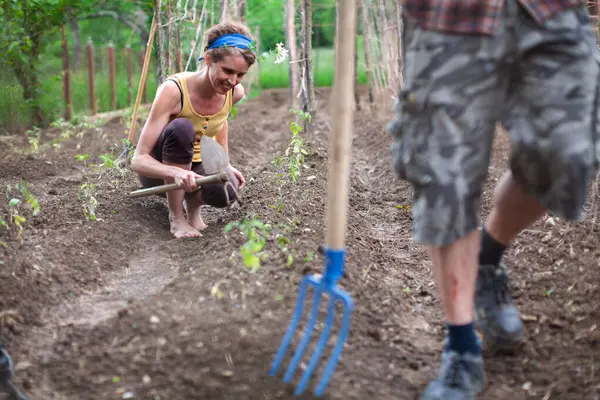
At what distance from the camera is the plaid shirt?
1.75 metres

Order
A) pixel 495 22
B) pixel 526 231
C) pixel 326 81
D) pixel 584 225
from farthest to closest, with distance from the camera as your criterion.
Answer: pixel 326 81 → pixel 526 231 → pixel 584 225 → pixel 495 22

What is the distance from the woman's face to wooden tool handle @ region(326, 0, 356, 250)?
56.9 inches

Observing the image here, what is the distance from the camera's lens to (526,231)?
3.42 m

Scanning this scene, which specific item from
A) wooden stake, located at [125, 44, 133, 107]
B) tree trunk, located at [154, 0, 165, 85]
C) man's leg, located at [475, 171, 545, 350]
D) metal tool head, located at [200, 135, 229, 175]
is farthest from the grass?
man's leg, located at [475, 171, 545, 350]

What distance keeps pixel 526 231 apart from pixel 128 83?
8097 millimetres

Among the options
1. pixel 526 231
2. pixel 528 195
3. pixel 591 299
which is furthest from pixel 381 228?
pixel 528 195

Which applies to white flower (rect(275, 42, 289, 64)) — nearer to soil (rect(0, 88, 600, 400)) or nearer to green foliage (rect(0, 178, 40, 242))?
soil (rect(0, 88, 600, 400))

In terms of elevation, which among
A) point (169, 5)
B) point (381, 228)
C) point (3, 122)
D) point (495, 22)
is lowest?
point (381, 228)

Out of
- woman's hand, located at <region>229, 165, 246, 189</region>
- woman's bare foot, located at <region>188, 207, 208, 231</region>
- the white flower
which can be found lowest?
woman's bare foot, located at <region>188, 207, 208, 231</region>

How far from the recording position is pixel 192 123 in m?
3.62

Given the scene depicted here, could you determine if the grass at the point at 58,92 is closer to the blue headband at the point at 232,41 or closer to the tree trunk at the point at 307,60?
the tree trunk at the point at 307,60

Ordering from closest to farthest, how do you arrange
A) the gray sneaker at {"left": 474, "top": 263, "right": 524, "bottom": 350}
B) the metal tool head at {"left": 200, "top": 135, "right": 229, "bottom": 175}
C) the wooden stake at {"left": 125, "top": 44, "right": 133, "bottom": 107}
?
the gray sneaker at {"left": 474, "top": 263, "right": 524, "bottom": 350}
the metal tool head at {"left": 200, "top": 135, "right": 229, "bottom": 175}
the wooden stake at {"left": 125, "top": 44, "right": 133, "bottom": 107}

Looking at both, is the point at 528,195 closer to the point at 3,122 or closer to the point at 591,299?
the point at 591,299

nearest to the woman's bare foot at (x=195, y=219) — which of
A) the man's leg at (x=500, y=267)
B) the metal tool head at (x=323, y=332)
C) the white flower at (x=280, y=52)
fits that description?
the white flower at (x=280, y=52)
